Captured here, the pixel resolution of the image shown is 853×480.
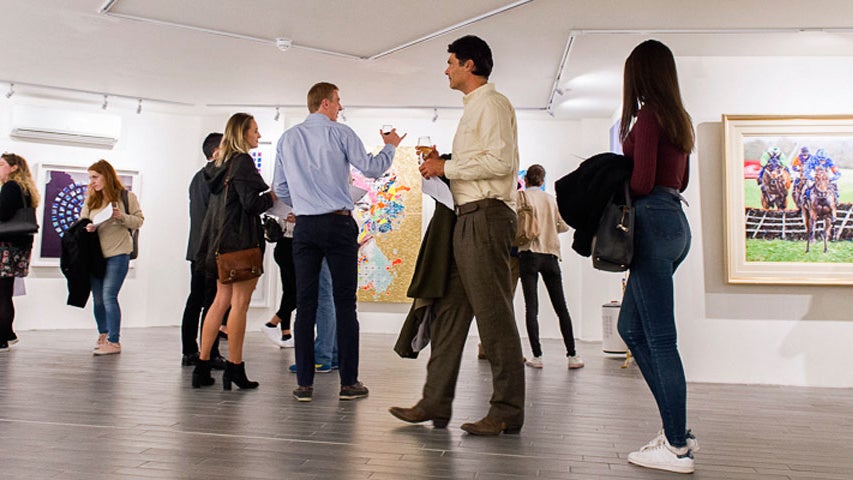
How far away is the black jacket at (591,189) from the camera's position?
255 centimetres

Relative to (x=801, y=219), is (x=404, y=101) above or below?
above

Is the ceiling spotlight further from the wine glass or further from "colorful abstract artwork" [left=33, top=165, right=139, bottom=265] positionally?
"colorful abstract artwork" [left=33, top=165, right=139, bottom=265]

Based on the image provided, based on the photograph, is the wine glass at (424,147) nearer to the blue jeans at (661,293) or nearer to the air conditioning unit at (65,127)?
the blue jeans at (661,293)

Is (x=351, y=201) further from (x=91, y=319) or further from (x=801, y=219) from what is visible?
(x=91, y=319)

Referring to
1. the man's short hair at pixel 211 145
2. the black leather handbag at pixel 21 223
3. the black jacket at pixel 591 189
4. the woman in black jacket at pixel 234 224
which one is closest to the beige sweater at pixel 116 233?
the black leather handbag at pixel 21 223

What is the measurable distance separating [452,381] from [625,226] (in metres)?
1.06

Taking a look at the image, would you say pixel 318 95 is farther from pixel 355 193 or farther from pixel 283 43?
pixel 283 43

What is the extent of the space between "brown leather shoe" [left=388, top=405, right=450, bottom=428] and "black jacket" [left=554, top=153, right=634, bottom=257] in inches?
40.5

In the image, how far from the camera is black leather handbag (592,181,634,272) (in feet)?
8.07

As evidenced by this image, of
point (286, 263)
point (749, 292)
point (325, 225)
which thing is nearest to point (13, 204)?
point (286, 263)

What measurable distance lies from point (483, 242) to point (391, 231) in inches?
217

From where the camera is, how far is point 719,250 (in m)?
5.01

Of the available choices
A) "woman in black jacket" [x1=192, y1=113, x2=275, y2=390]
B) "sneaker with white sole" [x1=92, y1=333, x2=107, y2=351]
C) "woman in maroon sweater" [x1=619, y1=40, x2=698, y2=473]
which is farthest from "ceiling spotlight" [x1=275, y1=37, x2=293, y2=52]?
"woman in maroon sweater" [x1=619, y1=40, x2=698, y2=473]

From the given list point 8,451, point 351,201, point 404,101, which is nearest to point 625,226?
point 351,201
